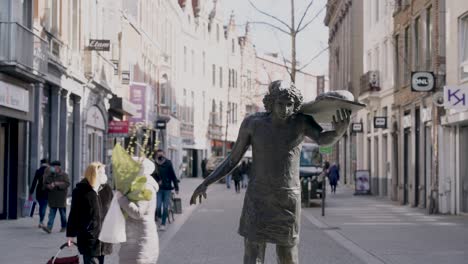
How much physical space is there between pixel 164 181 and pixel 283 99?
1328cm

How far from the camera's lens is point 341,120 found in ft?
22.2

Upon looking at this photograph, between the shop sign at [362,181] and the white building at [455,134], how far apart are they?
13483mm

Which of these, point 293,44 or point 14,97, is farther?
point 293,44

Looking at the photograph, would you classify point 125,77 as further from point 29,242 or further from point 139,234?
point 139,234

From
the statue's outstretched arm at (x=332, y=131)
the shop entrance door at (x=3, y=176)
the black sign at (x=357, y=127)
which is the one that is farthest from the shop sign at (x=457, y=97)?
the black sign at (x=357, y=127)

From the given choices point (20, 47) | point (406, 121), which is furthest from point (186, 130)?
point (20, 47)

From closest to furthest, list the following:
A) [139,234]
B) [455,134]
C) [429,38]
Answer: [139,234], [455,134], [429,38]

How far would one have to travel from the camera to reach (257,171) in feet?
22.9

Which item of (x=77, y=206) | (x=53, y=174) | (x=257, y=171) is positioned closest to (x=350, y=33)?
(x=53, y=174)

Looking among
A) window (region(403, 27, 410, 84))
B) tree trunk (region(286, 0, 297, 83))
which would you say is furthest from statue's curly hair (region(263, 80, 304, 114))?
window (region(403, 27, 410, 84))

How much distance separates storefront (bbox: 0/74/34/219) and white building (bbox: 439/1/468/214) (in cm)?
1173

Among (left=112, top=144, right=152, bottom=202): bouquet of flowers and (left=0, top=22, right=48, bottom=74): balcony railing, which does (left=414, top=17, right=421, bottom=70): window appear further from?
(left=112, top=144, right=152, bottom=202): bouquet of flowers

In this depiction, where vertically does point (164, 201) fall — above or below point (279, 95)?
below

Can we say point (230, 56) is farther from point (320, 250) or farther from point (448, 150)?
point (320, 250)
